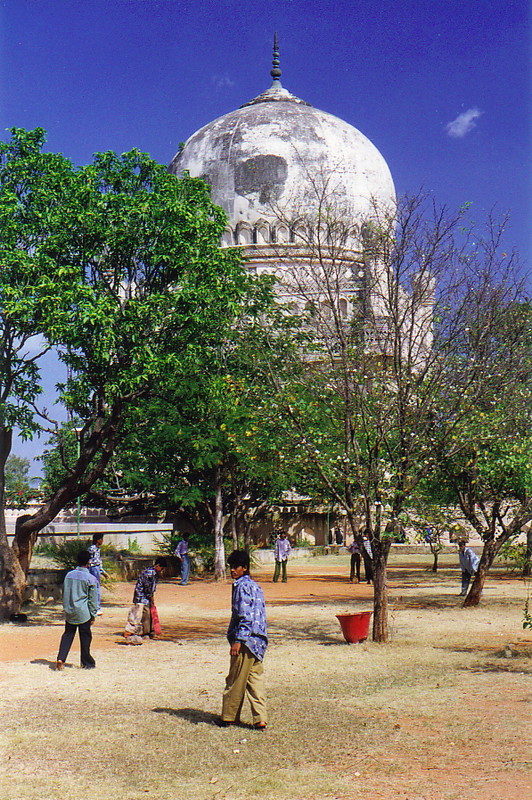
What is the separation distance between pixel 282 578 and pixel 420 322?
11.8 m

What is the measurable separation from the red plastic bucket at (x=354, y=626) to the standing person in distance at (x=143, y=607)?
9.84ft

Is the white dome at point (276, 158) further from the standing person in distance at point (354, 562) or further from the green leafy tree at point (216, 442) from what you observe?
the standing person in distance at point (354, 562)

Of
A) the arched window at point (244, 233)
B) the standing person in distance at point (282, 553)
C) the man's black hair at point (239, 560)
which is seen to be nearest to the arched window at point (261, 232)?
the arched window at point (244, 233)

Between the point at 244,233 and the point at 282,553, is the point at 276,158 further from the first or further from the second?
the point at 282,553

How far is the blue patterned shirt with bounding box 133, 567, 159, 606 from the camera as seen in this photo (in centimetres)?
1379

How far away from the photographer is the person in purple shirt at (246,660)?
8289 millimetres

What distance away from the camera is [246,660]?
8320mm

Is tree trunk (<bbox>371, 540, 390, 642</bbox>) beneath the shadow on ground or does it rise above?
above

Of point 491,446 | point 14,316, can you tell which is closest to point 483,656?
point 491,446

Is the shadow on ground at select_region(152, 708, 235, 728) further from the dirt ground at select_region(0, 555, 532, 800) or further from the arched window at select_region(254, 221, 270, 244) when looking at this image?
the arched window at select_region(254, 221, 270, 244)

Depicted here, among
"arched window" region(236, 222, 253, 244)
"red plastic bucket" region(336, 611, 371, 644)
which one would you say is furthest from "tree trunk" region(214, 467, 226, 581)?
"arched window" region(236, 222, 253, 244)

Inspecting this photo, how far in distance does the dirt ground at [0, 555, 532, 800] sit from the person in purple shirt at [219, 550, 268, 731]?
23 centimetres

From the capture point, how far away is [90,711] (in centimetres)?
898

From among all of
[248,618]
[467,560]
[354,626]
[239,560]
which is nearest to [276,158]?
[467,560]
